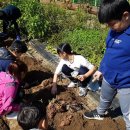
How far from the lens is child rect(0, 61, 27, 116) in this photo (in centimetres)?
444

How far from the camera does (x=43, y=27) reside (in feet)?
25.0

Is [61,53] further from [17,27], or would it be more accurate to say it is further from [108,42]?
[17,27]

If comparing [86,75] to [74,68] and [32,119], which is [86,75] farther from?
[32,119]

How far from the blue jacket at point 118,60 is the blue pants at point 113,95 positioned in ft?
0.27

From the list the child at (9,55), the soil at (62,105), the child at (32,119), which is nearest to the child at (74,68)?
the soil at (62,105)

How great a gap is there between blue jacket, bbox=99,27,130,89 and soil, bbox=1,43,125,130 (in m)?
0.83

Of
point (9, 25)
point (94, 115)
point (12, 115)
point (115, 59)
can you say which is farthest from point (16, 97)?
point (9, 25)

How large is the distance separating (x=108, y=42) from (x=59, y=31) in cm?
396

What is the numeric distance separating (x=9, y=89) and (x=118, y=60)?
1384 millimetres

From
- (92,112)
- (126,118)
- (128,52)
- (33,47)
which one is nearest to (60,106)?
(92,112)

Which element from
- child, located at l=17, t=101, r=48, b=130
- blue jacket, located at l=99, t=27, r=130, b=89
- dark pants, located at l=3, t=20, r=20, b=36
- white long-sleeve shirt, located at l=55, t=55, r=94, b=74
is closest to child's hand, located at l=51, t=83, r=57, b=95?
white long-sleeve shirt, located at l=55, t=55, r=94, b=74

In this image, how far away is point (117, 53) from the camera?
3.77 metres

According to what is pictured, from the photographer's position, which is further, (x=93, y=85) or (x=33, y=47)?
(x=33, y=47)

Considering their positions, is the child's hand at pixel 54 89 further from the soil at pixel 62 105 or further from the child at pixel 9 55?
the child at pixel 9 55
